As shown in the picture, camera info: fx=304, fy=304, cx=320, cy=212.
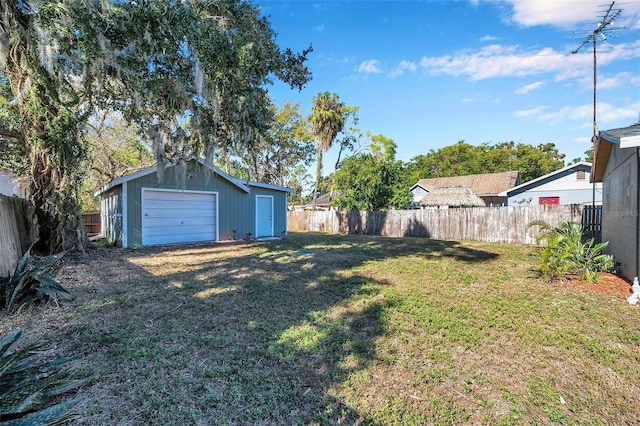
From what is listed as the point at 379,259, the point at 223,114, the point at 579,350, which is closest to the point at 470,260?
the point at 379,259

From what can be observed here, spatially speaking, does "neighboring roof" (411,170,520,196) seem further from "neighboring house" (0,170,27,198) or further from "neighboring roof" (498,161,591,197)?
"neighboring house" (0,170,27,198)

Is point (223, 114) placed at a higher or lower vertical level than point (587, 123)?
lower

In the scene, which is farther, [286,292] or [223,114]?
[223,114]

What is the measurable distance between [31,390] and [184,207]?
9211mm

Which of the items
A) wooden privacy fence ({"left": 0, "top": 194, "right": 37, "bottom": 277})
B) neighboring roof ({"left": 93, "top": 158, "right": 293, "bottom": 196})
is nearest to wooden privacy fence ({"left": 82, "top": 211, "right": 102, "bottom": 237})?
neighboring roof ({"left": 93, "top": 158, "right": 293, "bottom": 196})

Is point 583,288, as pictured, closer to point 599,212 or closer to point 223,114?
point 599,212

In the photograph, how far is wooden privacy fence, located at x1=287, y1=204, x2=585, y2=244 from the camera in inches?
436

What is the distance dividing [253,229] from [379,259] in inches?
258

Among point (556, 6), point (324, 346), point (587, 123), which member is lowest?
point (324, 346)

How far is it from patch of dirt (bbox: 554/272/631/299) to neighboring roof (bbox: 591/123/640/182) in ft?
7.33

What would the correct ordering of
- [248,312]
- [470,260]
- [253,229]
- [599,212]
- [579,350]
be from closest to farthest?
[579,350] → [248,312] → [470,260] → [599,212] → [253,229]

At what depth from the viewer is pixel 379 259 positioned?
7590 mm

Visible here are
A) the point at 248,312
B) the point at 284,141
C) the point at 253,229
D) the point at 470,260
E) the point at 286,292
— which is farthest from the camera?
the point at 284,141

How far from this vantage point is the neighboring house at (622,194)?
4750 mm
